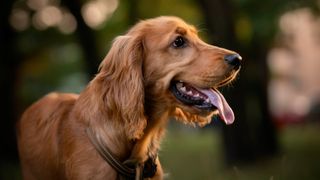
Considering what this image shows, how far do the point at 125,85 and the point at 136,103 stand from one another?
0.20 m

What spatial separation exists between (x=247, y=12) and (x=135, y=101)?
7564mm

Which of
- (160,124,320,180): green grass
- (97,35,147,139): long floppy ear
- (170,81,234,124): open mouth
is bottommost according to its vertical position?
(160,124,320,180): green grass

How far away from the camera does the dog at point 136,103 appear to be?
660 centimetres

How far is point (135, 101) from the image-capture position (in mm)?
6656

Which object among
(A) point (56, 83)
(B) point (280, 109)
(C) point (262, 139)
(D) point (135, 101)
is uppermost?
(D) point (135, 101)

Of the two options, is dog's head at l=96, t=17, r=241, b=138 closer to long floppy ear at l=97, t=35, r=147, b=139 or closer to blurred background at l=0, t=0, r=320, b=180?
long floppy ear at l=97, t=35, r=147, b=139

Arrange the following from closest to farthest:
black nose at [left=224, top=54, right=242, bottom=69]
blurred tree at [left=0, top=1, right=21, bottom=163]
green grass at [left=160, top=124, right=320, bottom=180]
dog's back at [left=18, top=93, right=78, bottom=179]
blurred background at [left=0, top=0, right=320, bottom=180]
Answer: black nose at [left=224, top=54, right=242, bottom=69] → dog's back at [left=18, top=93, right=78, bottom=179] → green grass at [left=160, top=124, right=320, bottom=180] → blurred background at [left=0, top=0, right=320, bottom=180] → blurred tree at [left=0, top=1, right=21, bottom=163]

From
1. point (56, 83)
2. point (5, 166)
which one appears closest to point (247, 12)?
point (5, 166)

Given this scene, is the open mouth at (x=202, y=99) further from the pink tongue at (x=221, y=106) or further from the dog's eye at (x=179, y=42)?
the dog's eye at (x=179, y=42)

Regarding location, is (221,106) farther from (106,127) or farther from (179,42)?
(106,127)

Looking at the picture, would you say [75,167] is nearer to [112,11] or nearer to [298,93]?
[112,11]

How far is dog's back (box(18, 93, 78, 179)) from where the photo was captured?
7.08m

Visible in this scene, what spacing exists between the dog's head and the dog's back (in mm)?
687

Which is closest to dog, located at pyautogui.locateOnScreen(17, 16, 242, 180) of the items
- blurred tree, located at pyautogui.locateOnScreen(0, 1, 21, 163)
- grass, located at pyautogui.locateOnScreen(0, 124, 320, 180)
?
grass, located at pyautogui.locateOnScreen(0, 124, 320, 180)
